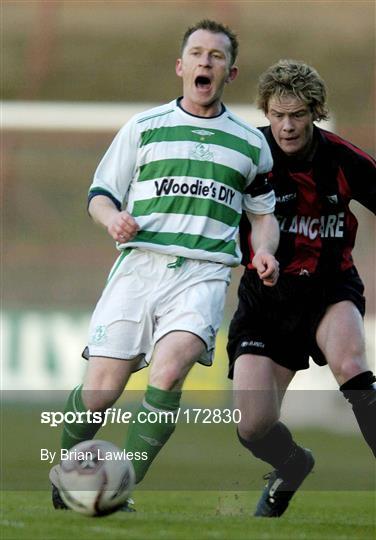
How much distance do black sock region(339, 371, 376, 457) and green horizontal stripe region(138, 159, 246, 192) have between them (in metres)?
1.17

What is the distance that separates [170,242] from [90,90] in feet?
70.5

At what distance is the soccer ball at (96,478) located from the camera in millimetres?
4996

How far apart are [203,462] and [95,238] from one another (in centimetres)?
1216

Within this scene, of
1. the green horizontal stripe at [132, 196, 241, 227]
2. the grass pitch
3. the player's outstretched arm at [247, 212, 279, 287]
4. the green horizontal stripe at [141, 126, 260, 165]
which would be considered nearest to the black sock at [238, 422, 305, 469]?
the grass pitch

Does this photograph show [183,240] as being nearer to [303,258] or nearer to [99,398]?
[99,398]

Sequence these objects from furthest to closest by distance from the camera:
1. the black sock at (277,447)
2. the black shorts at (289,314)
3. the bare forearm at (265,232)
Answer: the black sock at (277,447) → the black shorts at (289,314) → the bare forearm at (265,232)

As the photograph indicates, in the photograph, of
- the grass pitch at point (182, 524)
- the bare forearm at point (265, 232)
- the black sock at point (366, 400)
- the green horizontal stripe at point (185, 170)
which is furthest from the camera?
the black sock at point (366, 400)

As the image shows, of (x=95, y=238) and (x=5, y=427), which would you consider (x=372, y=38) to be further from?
(x=5, y=427)

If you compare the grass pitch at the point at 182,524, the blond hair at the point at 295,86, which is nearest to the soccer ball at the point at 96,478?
the grass pitch at the point at 182,524

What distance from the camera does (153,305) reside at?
5.50 meters

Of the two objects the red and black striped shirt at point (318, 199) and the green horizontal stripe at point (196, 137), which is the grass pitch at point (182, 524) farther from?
the green horizontal stripe at point (196, 137)

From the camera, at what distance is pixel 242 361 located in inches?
247

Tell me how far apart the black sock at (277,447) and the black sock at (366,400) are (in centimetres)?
50

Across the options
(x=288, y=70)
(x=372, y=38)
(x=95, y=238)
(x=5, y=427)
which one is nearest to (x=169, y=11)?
(x=372, y=38)
